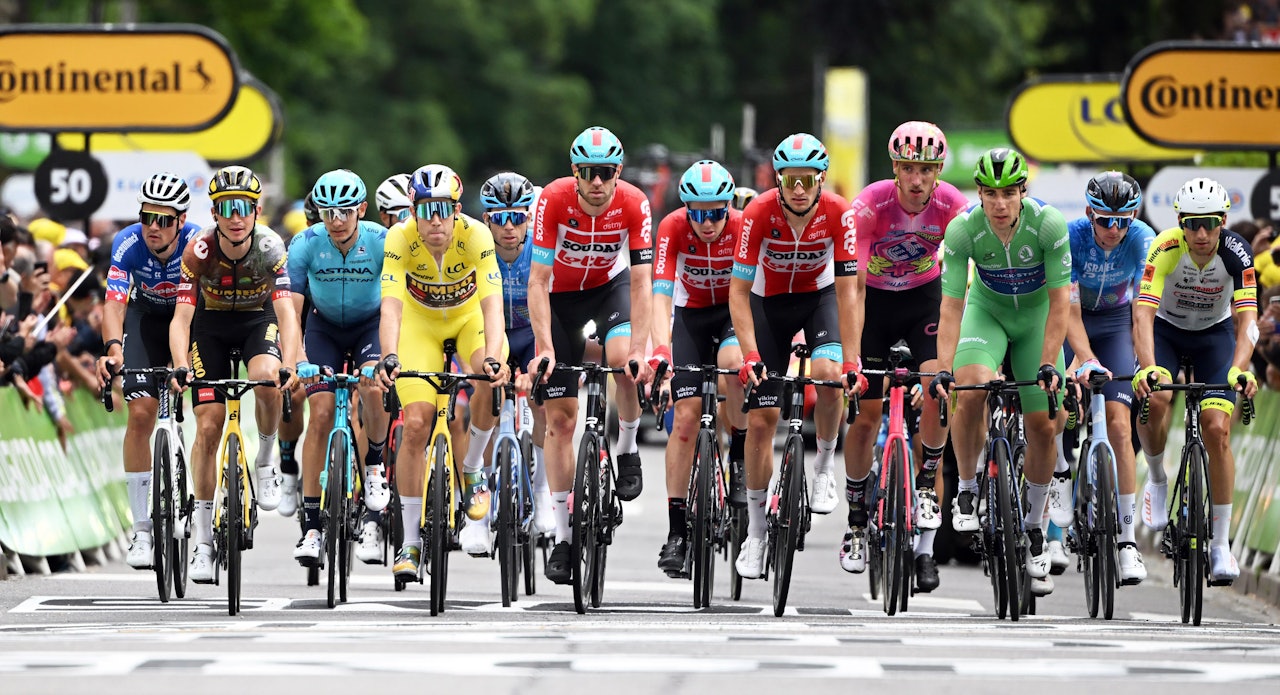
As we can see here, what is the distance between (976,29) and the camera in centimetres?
6931

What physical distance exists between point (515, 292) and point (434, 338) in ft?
4.99

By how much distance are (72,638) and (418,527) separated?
2531mm

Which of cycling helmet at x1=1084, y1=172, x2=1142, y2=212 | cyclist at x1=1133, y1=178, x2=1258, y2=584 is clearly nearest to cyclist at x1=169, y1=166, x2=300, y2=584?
cycling helmet at x1=1084, y1=172, x2=1142, y2=212

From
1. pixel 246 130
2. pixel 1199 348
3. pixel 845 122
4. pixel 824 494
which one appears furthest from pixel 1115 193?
pixel 845 122

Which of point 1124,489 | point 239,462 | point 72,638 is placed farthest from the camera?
point 1124,489

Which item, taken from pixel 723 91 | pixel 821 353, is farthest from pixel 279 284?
pixel 723 91

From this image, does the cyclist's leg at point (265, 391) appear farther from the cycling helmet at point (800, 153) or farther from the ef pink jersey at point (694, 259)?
the cycling helmet at point (800, 153)

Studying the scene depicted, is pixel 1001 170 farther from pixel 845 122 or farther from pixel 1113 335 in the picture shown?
pixel 845 122

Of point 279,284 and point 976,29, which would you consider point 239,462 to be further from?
point 976,29

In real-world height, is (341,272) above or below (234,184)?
below

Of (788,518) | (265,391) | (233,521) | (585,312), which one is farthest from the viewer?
(265,391)

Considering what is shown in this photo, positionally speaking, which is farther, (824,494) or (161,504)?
(824,494)

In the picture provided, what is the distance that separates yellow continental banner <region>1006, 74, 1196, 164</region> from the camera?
94.3ft

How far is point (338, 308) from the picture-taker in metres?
14.1
